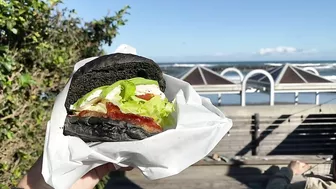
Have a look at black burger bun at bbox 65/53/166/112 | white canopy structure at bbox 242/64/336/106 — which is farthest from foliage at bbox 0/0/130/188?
white canopy structure at bbox 242/64/336/106

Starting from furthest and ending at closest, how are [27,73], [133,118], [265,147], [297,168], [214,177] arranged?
[265,147] → [214,177] → [297,168] → [27,73] → [133,118]

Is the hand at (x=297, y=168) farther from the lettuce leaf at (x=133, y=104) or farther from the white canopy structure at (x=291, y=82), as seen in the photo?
the lettuce leaf at (x=133, y=104)

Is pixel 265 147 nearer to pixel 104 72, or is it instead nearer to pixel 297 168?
pixel 297 168

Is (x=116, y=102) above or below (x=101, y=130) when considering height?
above

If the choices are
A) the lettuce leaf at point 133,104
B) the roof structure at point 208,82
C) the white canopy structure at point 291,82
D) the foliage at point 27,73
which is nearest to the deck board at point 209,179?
the white canopy structure at point 291,82

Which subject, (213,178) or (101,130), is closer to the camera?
(101,130)

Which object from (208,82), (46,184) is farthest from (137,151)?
(208,82)
